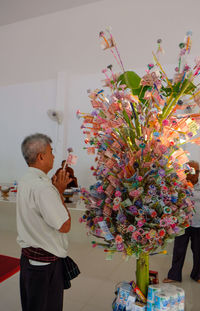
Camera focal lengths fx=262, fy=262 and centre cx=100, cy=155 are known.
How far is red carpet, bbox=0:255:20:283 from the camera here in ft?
9.84

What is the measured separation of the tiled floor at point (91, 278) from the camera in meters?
2.51

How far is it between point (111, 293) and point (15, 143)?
4.80m

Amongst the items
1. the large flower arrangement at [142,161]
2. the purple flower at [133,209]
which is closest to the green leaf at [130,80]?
the large flower arrangement at [142,161]

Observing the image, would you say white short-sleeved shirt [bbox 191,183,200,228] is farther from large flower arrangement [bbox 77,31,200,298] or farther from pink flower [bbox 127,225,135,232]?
pink flower [bbox 127,225,135,232]

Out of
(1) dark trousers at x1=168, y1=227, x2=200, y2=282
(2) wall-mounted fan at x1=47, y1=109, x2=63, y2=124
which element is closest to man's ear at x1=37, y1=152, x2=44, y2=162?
(1) dark trousers at x1=168, y1=227, x2=200, y2=282

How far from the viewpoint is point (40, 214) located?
5.01 ft

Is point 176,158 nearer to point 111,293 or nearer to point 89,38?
point 111,293

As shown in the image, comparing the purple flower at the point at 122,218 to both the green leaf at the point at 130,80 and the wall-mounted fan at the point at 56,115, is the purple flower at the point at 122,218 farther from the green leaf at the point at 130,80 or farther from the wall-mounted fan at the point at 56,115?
the wall-mounted fan at the point at 56,115

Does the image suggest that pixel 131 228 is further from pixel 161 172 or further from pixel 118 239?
pixel 161 172

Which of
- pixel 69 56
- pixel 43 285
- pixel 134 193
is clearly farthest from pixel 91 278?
pixel 69 56

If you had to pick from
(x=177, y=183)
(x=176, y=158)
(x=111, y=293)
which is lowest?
(x=111, y=293)

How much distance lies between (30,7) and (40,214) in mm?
6298

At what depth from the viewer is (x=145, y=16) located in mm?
5480

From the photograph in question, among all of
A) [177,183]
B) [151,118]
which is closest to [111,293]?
[177,183]
